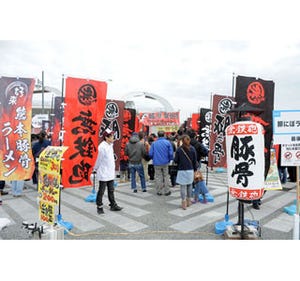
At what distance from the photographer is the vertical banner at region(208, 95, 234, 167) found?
7070 mm

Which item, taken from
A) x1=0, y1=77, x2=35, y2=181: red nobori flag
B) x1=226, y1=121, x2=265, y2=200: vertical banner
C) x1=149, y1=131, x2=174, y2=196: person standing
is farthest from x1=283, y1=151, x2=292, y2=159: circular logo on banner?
x1=0, y1=77, x2=35, y2=181: red nobori flag

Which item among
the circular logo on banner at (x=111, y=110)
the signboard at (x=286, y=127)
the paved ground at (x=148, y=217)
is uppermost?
the circular logo on banner at (x=111, y=110)

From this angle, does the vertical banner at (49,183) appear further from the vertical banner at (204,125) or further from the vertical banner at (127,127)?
the vertical banner at (204,125)

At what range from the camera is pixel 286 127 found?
384 centimetres

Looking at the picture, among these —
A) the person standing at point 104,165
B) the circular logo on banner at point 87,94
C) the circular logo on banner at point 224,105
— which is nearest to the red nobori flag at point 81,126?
the circular logo on banner at point 87,94

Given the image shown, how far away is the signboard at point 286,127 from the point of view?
3.79 meters

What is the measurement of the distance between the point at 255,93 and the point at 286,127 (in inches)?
36.5

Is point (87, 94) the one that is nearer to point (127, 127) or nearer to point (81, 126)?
point (81, 126)

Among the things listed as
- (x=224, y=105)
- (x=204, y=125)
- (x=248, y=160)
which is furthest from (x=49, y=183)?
(x=204, y=125)

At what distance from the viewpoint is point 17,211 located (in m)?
5.12

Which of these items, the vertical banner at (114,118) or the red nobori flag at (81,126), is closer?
the red nobori flag at (81,126)

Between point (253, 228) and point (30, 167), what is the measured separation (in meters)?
4.44

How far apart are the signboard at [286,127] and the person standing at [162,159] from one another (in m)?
3.01

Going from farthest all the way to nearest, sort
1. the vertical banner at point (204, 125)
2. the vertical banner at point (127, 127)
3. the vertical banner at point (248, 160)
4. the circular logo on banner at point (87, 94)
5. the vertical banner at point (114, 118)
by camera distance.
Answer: the vertical banner at point (204, 125)
the vertical banner at point (127, 127)
the vertical banner at point (114, 118)
the circular logo on banner at point (87, 94)
the vertical banner at point (248, 160)
